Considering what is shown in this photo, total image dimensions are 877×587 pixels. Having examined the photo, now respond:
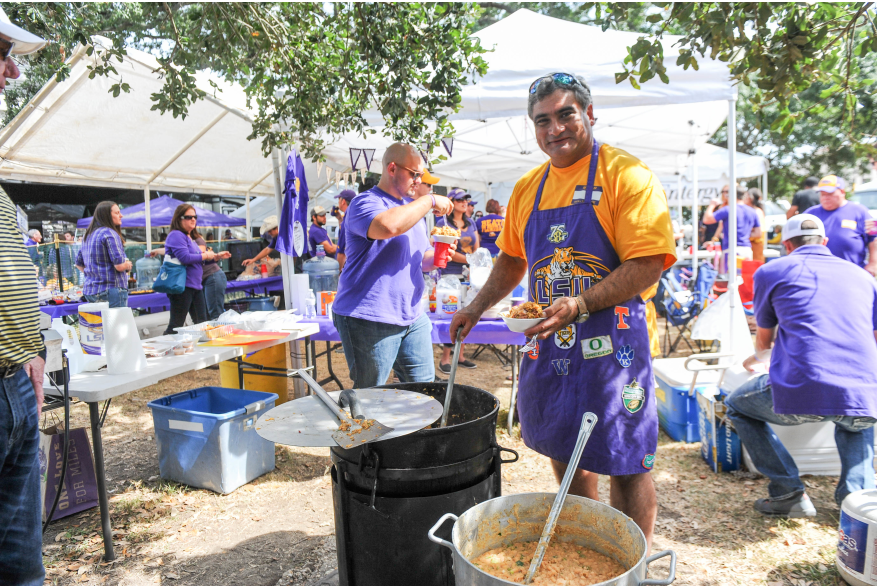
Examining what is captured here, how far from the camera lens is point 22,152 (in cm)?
789

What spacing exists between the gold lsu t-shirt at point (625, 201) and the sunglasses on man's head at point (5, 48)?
1.96 meters

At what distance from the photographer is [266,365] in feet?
16.7

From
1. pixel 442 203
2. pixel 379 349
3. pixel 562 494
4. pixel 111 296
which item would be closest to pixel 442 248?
pixel 442 203

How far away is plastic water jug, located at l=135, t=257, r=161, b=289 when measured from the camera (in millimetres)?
9102

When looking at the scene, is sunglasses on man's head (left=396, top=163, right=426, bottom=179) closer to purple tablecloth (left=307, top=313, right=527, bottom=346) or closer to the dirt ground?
purple tablecloth (left=307, top=313, right=527, bottom=346)

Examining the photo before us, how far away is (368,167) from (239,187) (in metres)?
5.86

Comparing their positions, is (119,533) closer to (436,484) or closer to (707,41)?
(436,484)

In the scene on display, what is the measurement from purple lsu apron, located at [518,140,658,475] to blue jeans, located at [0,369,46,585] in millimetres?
1874

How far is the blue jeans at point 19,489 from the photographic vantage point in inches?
75.9

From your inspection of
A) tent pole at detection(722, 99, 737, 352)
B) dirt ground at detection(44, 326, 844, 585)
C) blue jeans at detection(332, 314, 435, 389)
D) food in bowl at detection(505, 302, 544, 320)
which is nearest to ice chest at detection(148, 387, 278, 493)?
dirt ground at detection(44, 326, 844, 585)

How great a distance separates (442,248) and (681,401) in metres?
2.31

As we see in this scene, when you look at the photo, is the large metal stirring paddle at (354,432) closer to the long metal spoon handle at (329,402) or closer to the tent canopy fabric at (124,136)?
the long metal spoon handle at (329,402)

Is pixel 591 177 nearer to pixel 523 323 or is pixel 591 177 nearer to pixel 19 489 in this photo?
pixel 523 323

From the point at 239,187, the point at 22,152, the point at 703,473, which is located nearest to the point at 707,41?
the point at 703,473
